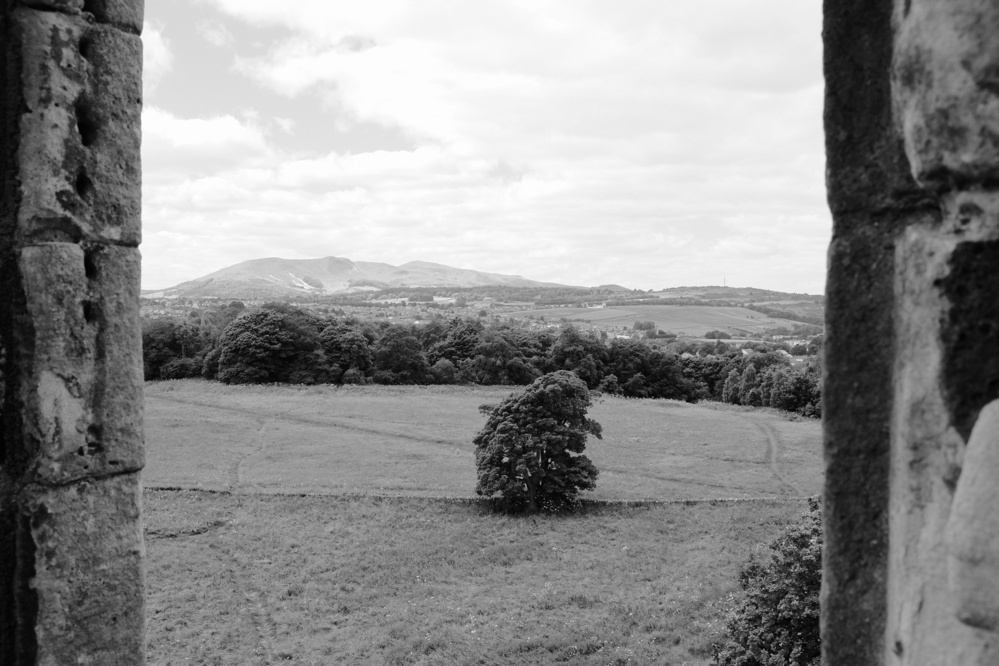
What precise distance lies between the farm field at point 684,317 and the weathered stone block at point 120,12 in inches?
3548

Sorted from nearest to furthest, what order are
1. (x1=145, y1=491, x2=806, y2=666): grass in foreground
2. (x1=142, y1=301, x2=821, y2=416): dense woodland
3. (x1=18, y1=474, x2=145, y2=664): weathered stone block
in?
(x1=18, y1=474, x2=145, y2=664): weathered stone block → (x1=145, y1=491, x2=806, y2=666): grass in foreground → (x1=142, y1=301, x2=821, y2=416): dense woodland

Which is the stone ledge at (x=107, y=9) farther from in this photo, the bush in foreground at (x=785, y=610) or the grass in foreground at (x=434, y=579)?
the grass in foreground at (x=434, y=579)

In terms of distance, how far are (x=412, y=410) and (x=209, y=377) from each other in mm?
14832

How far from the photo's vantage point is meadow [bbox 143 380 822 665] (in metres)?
14.1

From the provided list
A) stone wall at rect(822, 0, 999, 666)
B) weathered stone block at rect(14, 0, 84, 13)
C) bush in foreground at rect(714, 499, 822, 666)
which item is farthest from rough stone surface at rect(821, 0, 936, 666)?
bush in foreground at rect(714, 499, 822, 666)

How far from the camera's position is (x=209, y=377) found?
1784 inches

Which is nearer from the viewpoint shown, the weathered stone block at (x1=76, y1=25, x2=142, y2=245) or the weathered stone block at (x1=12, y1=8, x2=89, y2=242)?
the weathered stone block at (x1=12, y1=8, x2=89, y2=242)

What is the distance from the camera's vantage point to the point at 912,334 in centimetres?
174

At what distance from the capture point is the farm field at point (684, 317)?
320 ft

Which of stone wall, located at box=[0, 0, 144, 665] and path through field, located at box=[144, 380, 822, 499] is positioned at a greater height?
stone wall, located at box=[0, 0, 144, 665]

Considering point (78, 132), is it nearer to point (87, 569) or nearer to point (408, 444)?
point (87, 569)

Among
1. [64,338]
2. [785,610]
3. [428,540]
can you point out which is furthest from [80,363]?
[428,540]

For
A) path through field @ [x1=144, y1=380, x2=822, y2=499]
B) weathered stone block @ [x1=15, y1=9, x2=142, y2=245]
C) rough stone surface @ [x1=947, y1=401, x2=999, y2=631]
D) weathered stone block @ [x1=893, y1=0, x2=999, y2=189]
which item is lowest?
path through field @ [x1=144, y1=380, x2=822, y2=499]

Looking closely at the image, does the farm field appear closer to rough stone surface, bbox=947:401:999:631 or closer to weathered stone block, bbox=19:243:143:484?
weathered stone block, bbox=19:243:143:484
